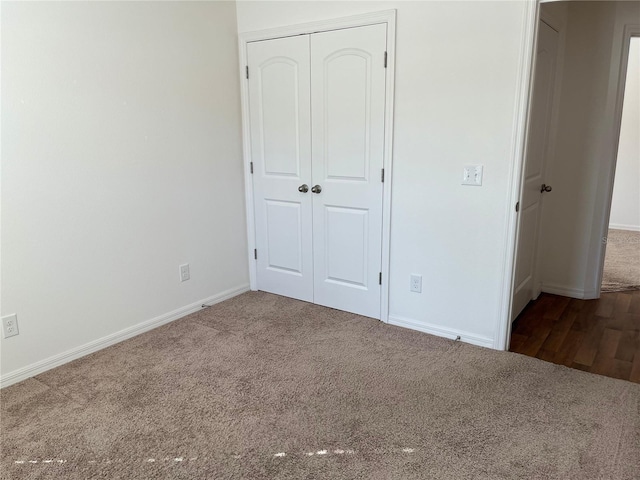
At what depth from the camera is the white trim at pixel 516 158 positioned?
94.3 inches

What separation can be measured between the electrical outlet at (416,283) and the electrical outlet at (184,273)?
161 cm

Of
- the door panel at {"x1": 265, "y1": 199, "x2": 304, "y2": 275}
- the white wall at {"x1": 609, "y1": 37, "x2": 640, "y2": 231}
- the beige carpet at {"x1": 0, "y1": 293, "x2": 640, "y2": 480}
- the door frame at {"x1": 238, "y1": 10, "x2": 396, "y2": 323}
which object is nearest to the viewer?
the beige carpet at {"x1": 0, "y1": 293, "x2": 640, "y2": 480}

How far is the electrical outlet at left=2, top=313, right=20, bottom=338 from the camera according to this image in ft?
7.96

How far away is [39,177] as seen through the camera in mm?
2457

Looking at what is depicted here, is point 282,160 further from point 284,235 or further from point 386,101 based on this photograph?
point 386,101

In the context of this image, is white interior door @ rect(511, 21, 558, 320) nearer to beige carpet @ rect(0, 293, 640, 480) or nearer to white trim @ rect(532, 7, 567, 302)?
white trim @ rect(532, 7, 567, 302)

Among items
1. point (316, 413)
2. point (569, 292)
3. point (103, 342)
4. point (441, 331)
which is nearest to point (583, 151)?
point (569, 292)

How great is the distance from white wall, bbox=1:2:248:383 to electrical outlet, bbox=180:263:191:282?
0.15 feet

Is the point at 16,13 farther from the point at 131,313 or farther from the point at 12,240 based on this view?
the point at 131,313

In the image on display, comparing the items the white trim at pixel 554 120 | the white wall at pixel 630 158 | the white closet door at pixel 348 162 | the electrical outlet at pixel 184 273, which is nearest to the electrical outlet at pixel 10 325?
the electrical outlet at pixel 184 273

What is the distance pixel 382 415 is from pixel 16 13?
266cm


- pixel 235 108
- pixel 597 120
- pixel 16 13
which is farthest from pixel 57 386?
pixel 597 120

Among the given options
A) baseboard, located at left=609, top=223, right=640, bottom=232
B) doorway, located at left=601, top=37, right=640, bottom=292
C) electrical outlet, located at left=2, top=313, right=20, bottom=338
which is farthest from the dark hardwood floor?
electrical outlet, located at left=2, top=313, right=20, bottom=338

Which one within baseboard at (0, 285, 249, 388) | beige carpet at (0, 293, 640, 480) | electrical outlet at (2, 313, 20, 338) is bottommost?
beige carpet at (0, 293, 640, 480)
